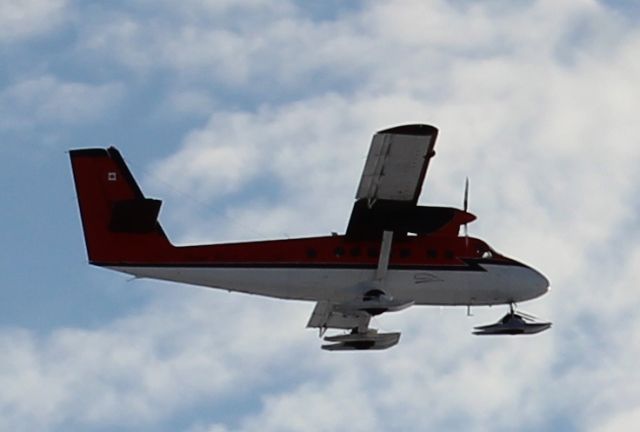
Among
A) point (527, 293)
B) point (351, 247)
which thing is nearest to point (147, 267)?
point (351, 247)

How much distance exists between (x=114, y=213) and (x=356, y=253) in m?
6.75

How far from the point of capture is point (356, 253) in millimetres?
55469

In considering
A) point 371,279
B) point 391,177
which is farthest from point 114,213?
point 391,177

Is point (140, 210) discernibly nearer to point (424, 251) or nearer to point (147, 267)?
point (147, 267)

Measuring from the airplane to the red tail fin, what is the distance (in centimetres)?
3

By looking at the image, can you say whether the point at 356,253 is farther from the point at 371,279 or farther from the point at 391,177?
the point at 391,177

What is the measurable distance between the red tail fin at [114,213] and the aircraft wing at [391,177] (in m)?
5.43

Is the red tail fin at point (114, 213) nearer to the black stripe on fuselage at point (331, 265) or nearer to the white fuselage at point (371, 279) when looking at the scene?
the black stripe on fuselage at point (331, 265)

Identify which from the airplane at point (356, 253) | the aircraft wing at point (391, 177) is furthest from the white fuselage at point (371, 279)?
the aircraft wing at point (391, 177)

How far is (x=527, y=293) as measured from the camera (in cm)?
5716

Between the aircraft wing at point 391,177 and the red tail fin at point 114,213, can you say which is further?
the red tail fin at point 114,213

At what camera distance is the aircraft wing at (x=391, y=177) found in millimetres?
52375

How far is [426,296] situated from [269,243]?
4722 millimetres

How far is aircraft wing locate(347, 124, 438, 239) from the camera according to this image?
2062 inches
